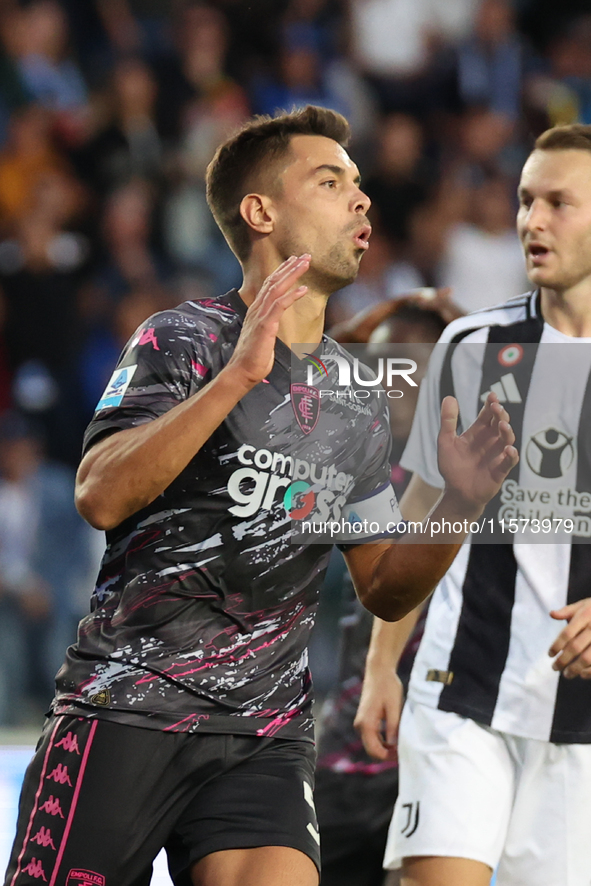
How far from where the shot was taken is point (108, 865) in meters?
2.24

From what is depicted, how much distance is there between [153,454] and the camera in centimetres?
210

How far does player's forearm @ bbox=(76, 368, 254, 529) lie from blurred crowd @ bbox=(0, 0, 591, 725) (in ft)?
12.7

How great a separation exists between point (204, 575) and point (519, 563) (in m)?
0.96

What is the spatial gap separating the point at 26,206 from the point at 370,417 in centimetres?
459

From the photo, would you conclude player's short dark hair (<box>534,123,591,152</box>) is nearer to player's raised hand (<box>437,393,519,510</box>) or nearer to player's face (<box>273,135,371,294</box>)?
player's face (<box>273,135,371,294</box>)

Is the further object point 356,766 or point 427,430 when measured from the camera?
point 356,766

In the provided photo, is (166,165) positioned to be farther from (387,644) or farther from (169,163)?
(387,644)

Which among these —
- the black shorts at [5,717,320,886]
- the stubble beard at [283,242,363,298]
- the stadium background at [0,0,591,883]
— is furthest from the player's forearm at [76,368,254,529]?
the stadium background at [0,0,591,883]

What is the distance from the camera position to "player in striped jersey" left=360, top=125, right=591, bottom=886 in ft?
9.41

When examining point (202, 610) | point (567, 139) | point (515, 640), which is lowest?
point (202, 610)

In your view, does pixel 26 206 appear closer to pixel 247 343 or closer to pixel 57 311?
pixel 57 311

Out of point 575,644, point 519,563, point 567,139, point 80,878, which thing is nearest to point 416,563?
point 575,644

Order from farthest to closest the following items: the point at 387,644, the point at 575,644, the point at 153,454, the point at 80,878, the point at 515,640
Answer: the point at 387,644 → the point at 515,640 → the point at 575,644 → the point at 80,878 → the point at 153,454

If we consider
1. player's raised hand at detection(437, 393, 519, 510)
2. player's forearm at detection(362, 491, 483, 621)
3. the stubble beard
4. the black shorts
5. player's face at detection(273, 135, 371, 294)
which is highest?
player's face at detection(273, 135, 371, 294)
